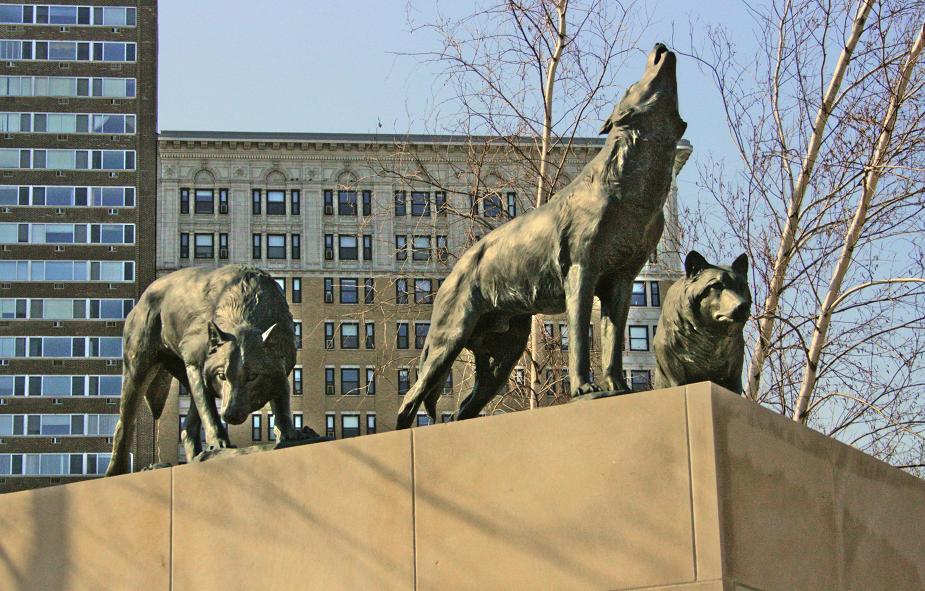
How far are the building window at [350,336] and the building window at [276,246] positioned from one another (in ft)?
21.7

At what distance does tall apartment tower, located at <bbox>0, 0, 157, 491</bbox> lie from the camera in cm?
9288

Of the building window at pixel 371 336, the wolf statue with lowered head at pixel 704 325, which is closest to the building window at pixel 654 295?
the building window at pixel 371 336

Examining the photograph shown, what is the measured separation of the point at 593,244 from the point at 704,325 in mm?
1052

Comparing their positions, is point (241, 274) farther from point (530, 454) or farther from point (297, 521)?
point (530, 454)

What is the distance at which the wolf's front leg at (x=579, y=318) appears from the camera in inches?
469

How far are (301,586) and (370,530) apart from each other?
29.4 inches

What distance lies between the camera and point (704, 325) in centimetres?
1212

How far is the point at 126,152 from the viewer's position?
9669 centimetres

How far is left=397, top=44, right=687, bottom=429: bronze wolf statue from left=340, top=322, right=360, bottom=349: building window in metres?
77.7

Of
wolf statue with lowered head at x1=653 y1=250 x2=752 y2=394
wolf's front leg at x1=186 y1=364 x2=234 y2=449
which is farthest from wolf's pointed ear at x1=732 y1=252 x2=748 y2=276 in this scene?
wolf's front leg at x1=186 y1=364 x2=234 y2=449

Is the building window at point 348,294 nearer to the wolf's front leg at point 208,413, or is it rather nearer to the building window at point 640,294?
the building window at point 640,294

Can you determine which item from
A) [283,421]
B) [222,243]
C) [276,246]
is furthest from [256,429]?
[283,421]

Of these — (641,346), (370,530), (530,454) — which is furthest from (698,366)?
(641,346)

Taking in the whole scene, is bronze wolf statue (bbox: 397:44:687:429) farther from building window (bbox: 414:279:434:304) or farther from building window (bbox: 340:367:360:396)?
building window (bbox: 340:367:360:396)
